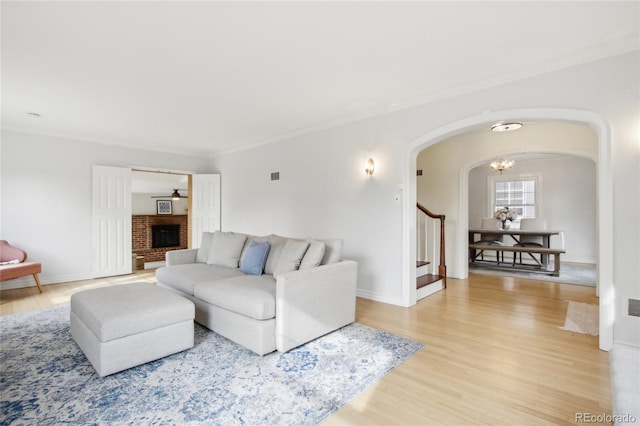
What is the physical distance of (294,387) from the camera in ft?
6.82

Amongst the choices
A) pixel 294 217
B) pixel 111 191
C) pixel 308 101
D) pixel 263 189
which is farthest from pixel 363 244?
pixel 111 191

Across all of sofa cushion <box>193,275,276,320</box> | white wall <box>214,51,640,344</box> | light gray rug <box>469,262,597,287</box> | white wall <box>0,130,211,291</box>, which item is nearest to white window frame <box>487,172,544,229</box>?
light gray rug <box>469,262,597,287</box>

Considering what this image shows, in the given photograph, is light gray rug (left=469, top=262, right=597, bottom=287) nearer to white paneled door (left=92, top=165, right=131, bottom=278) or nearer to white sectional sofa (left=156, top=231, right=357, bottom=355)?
white sectional sofa (left=156, top=231, right=357, bottom=355)

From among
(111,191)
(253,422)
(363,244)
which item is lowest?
(253,422)

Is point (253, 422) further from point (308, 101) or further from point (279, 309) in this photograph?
point (308, 101)

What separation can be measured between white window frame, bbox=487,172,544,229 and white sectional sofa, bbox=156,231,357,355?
674cm

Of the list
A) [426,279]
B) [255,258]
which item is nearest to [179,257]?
[255,258]

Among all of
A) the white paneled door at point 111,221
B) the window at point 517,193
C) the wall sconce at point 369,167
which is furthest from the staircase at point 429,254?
the white paneled door at point 111,221

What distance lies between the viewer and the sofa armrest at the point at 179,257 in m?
4.34

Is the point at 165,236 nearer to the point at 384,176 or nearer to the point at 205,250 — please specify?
the point at 205,250

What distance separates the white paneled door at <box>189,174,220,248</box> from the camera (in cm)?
672

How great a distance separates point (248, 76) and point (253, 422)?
297cm

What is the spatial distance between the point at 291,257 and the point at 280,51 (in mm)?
1919

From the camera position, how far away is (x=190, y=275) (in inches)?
137
